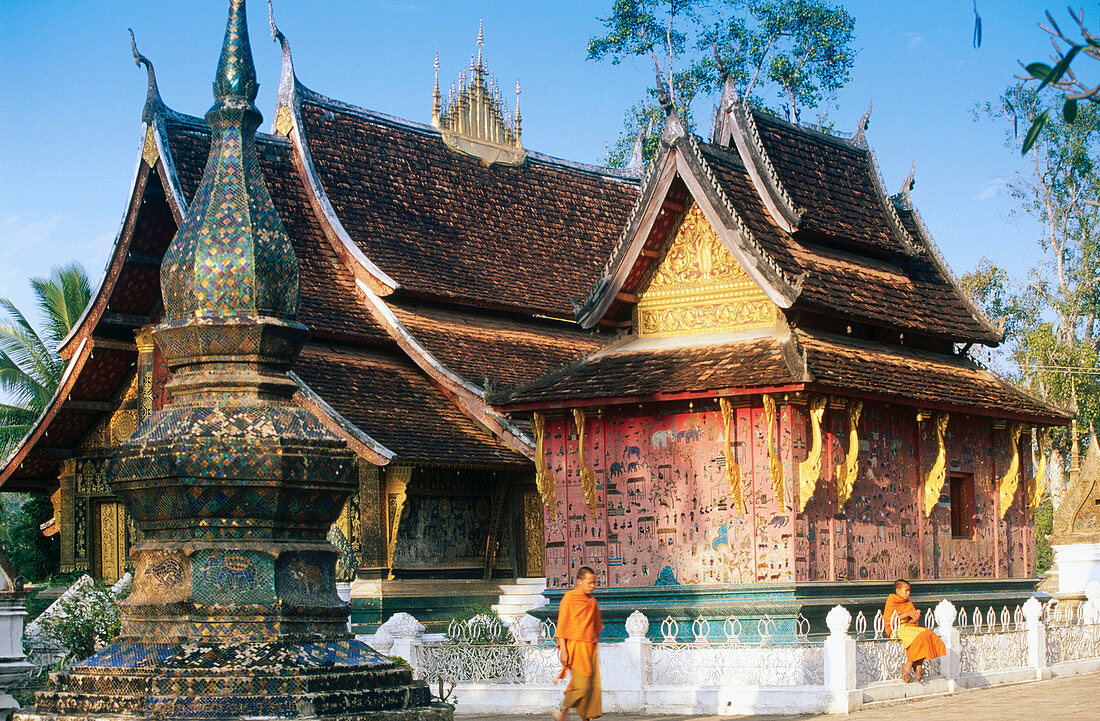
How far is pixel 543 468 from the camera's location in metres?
17.6

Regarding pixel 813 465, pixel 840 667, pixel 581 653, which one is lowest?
pixel 840 667

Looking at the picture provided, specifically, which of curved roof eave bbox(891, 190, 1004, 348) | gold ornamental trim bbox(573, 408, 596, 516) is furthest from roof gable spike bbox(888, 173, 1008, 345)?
gold ornamental trim bbox(573, 408, 596, 516)

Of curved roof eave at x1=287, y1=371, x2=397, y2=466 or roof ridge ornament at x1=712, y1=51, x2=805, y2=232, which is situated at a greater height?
roof ridge ornament at x1=712, y1=51, x2=805, y2=232

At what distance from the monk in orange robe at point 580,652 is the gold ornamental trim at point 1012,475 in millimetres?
8718

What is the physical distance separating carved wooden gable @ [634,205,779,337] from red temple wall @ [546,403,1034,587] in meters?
1.34

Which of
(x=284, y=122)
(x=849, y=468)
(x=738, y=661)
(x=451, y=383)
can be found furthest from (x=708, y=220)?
(x=284, y=122)

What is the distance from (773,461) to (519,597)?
653 centimetres

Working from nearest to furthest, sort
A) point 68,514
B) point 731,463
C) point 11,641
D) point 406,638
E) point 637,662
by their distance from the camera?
1. point 11,641
2. point 637,662
3. point 406,638
4. point 731,463
5. point 68,514

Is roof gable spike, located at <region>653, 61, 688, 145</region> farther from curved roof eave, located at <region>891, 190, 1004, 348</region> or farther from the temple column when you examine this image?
the temple column

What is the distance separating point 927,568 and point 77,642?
9125 mm

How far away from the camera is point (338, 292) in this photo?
21672mm

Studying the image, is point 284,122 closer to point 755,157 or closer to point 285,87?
point 285,87

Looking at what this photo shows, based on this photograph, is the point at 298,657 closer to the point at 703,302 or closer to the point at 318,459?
the point at 318,459

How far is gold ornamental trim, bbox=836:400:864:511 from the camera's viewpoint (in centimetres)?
1602
